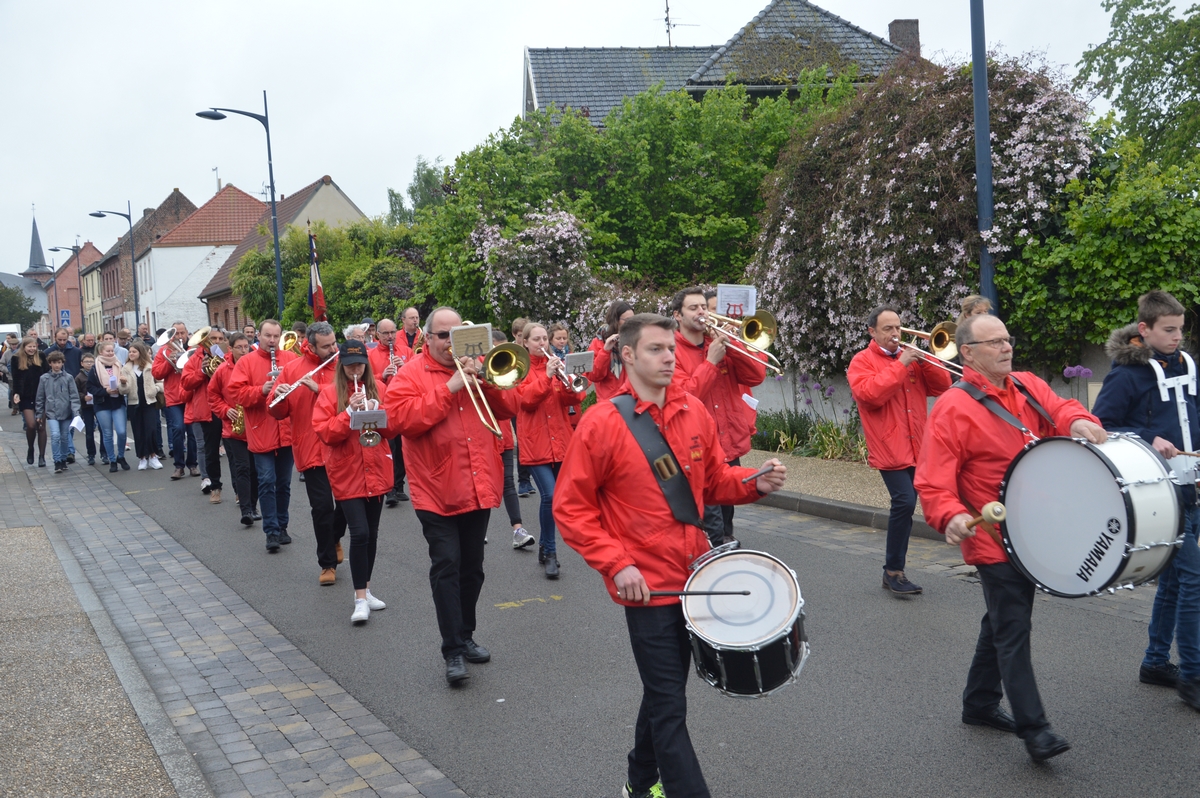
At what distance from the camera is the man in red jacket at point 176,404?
1457 cm

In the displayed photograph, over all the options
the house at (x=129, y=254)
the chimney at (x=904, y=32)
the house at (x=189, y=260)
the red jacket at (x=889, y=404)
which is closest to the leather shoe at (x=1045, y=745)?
the red jacket at (x=889, y=404)

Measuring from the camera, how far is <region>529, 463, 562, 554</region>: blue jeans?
8.14m

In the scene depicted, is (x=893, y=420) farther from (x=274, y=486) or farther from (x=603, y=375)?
(x=274, y=486)

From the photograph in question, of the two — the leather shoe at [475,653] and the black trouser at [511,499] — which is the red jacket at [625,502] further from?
the black trouser at [511,499]

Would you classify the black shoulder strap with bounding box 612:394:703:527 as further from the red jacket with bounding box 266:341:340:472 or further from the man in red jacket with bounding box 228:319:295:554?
the man in red jacket with bounding box 228:319:295:554

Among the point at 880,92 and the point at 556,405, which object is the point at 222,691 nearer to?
the point at 556,405

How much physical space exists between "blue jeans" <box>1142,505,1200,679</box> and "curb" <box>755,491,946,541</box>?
142 inches

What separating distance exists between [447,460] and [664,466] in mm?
2306

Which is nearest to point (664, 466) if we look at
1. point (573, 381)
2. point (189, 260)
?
point (573, 381)

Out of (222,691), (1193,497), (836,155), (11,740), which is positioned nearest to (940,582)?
(1193,497)

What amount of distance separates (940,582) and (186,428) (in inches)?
446

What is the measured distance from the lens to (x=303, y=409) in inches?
344

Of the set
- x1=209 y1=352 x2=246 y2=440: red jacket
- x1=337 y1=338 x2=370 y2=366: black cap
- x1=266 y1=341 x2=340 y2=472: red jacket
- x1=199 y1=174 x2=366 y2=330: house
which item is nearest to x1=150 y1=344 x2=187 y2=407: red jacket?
x1=209 y1=352 x2=246 y2=440: red jacket

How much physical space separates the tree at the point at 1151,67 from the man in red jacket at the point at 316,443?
28705 mm
